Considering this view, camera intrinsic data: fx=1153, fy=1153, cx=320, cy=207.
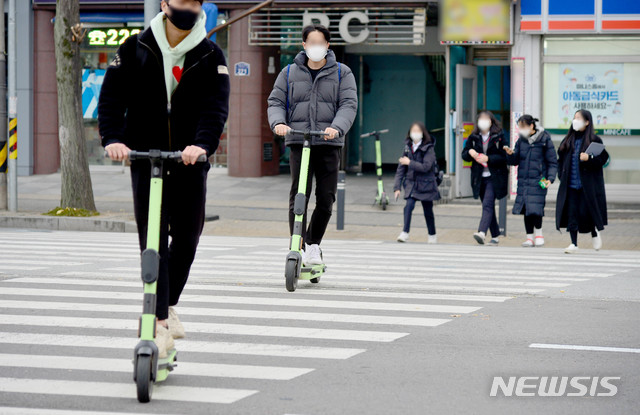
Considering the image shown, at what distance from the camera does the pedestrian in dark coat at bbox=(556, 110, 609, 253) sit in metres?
13.7

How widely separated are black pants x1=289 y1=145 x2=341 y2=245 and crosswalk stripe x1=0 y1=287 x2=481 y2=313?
2.64 feet

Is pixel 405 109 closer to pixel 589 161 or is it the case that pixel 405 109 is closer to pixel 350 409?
pixel 589 161

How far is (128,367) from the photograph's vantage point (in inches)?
231

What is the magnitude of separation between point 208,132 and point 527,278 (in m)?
5.39

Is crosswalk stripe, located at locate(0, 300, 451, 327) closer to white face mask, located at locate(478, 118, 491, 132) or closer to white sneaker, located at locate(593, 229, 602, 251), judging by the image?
white sneaker, located at locate(593, 229, 602, 251)

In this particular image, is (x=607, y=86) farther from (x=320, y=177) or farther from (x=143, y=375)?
(x=143, y=375)

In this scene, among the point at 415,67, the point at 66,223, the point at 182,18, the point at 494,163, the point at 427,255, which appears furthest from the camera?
the point at 415,67

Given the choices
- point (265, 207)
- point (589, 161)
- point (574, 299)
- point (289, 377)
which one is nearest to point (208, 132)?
point (289, 377)

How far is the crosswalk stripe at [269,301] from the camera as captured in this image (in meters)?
8.10

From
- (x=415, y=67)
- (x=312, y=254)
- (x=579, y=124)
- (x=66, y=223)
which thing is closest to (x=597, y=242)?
(x=579, y=124)

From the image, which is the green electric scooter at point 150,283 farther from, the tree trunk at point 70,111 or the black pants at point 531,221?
the tree trunk at point 70,111

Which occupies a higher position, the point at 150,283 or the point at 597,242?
the point at 150,283

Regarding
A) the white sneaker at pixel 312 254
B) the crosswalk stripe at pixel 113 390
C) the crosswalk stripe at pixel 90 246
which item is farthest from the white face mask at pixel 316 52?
the crosswalk stripe at pixel 90 246

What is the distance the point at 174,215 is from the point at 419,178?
9.98m
